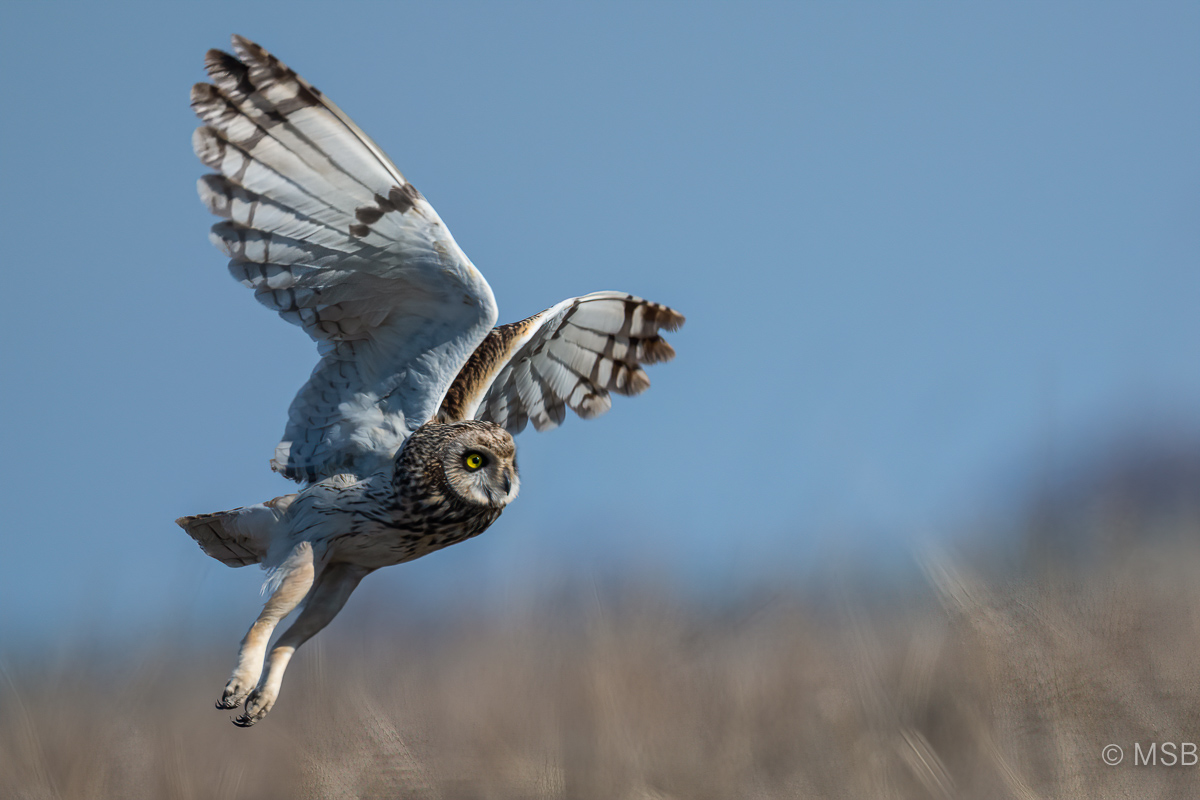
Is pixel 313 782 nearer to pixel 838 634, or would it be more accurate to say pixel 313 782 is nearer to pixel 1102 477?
pixel 838 634

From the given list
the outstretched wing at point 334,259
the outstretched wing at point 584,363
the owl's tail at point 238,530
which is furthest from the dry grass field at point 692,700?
the outstretched wing at point 584,363

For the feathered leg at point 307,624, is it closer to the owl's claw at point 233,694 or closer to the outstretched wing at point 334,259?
the owl's claw at point 233,694

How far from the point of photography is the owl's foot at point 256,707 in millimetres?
4195

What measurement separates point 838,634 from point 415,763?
7.22 ft

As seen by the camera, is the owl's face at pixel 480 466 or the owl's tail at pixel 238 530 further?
the owl's tail at pixel 238 530

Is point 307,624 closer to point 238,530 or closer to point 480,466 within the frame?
point 238,530

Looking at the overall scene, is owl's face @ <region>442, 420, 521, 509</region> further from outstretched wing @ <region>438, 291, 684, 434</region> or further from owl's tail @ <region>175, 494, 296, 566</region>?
outstretched wing @ <region>438, 291, 684, 434</region>

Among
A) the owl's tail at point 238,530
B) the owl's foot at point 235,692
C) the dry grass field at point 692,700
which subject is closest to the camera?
the owl's foot at point 235,692

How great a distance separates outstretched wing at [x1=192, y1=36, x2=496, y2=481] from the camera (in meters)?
4.34

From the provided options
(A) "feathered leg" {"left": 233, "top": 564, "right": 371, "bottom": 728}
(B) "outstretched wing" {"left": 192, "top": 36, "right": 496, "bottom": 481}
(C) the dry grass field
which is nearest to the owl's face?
(B) "outstretched wing" {"left": 192, "top": 36, "right": 496, "bottom": 481}

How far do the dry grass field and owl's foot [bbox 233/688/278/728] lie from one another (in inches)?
29.0

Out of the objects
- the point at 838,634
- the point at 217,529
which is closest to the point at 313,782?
the point at 217,529

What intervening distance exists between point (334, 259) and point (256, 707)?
1871 millimetres

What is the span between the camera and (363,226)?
4.60m
